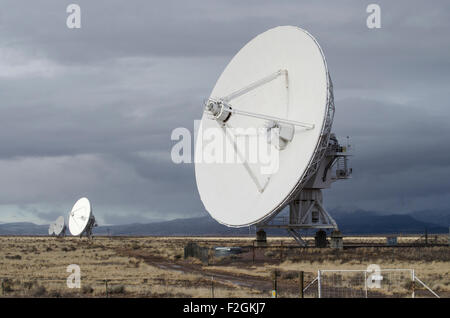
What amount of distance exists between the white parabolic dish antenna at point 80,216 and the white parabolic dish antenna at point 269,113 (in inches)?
1897

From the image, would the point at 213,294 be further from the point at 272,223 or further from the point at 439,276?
the point at 272,223

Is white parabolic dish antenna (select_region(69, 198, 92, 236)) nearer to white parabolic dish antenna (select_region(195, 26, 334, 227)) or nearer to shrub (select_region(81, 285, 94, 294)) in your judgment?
white parabolic dish antenna (select_region(195, 26, 334, 227))

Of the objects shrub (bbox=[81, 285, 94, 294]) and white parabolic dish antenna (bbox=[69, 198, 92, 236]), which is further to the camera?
white parabolic dish antenna (bbox=[69, 198, 92, 236])

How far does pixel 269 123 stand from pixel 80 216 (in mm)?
58374

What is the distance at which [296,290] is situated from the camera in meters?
28.5

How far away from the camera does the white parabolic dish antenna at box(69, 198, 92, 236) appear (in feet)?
307

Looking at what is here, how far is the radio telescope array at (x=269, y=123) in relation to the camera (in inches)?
1596

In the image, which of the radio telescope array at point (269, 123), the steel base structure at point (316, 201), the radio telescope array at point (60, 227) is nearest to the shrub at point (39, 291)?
the radio telescope array at point (269, 123)

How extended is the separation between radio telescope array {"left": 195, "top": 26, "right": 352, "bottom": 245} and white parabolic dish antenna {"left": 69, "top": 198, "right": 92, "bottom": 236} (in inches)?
1865

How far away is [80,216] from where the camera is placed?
9519 cm

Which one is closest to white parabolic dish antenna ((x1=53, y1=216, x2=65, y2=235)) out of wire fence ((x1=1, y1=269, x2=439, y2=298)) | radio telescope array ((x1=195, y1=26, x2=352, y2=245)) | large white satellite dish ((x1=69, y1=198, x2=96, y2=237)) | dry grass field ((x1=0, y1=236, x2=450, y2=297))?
large white satellite dish ((x1=69, y1=198, x2=96, y2=237))
